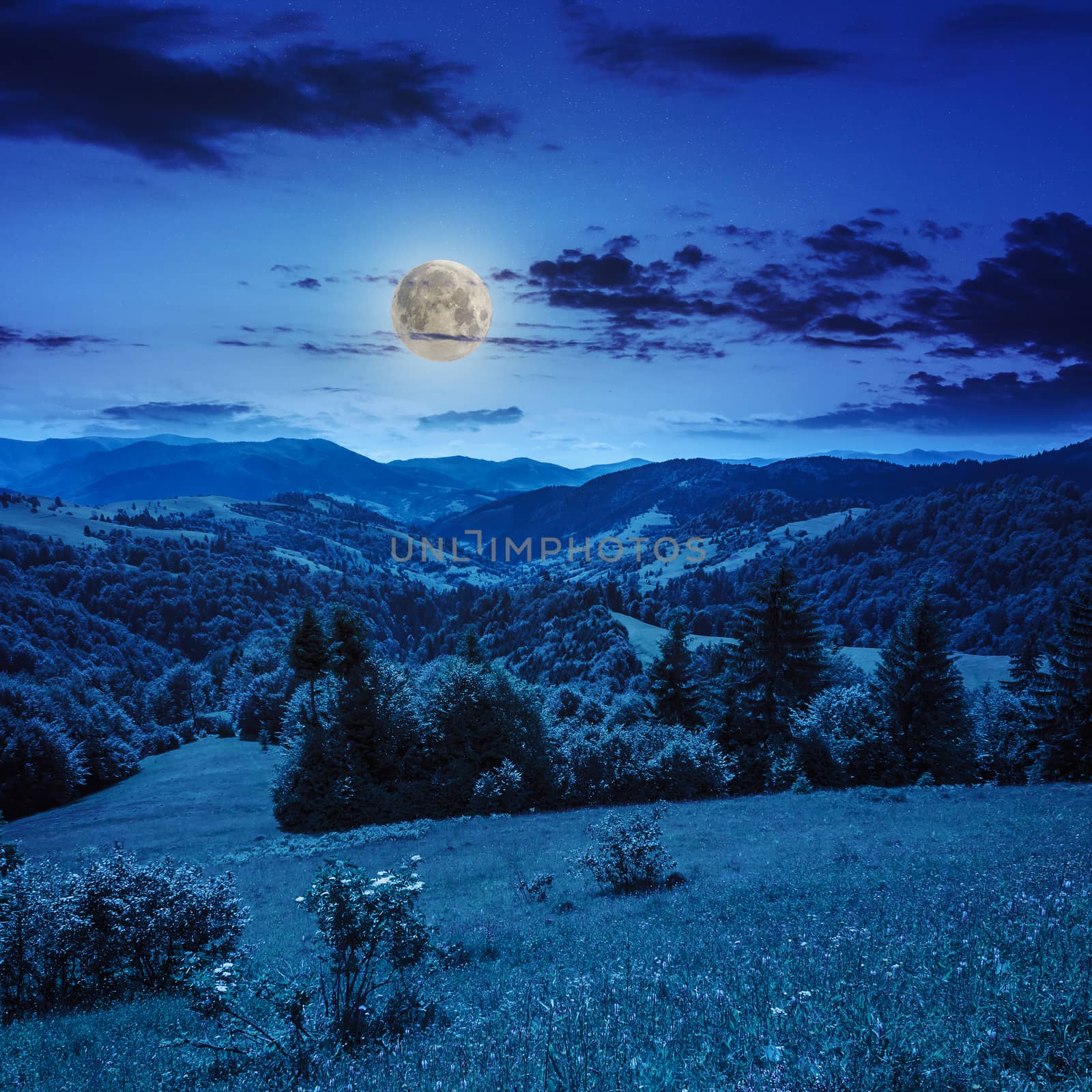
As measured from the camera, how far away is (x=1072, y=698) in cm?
4031

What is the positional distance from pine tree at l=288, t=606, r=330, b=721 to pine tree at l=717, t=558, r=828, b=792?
28.6 metres

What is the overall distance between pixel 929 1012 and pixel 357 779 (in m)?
39.3

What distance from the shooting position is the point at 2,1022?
1114 centimetres

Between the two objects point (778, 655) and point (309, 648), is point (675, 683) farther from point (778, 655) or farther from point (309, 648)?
point (309, 648)

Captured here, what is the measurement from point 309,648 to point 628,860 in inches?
1256

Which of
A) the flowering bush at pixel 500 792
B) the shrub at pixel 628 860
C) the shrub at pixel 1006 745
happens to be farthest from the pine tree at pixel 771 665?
the shrub at pixel 628 860

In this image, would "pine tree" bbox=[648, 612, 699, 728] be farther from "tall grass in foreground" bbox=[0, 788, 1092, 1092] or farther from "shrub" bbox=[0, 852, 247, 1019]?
"shrub" bbox=[0, 852, 247, 1019]

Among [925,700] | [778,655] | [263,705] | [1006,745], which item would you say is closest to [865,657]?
[1006,745]

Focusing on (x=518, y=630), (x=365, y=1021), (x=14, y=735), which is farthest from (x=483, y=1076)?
(x=518, y=630)

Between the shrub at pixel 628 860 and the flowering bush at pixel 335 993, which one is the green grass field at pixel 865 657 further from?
the flowering bush at pixel 335 993

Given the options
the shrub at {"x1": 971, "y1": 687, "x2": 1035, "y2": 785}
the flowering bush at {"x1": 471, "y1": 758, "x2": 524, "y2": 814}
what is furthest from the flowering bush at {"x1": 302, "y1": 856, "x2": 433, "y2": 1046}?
the shrub at {"x1": 971, "y1": 687, "x2": 1035, "y2": 785}

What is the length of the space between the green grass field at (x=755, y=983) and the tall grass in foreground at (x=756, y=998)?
28 mm

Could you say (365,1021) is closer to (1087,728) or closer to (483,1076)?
(483,1076)

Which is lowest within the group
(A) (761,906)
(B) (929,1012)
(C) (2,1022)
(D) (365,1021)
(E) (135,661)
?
(E) (135,661)
